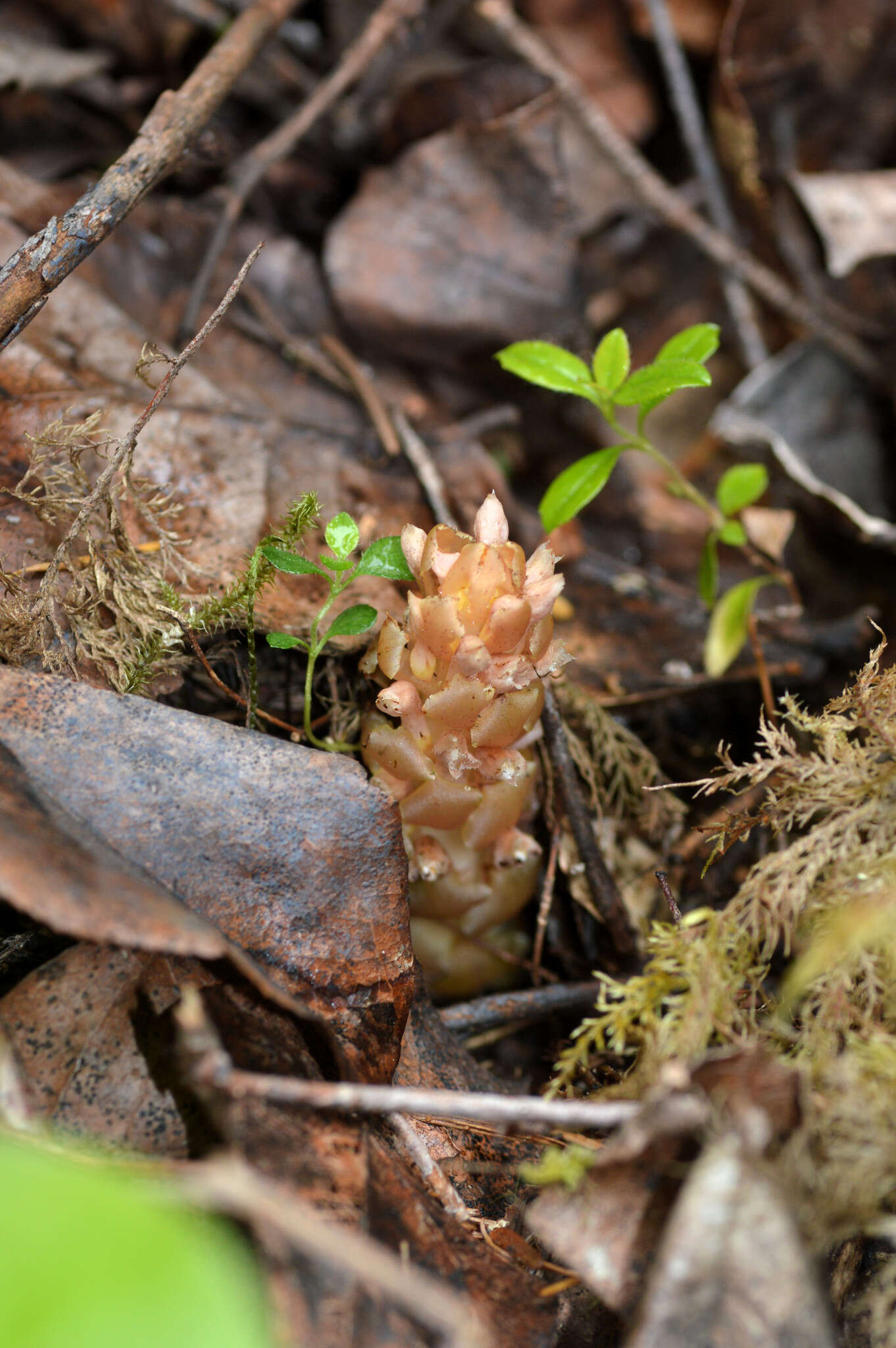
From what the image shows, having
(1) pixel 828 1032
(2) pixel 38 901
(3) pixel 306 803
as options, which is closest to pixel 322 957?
(3) pixel 306 803

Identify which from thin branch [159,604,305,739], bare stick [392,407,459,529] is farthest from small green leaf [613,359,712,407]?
thin branch [159,604,305,739]

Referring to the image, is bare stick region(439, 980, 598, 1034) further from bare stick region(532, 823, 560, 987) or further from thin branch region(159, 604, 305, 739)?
thin branch region(159, 604, 305, 739)

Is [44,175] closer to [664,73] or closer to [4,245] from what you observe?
[4,245]

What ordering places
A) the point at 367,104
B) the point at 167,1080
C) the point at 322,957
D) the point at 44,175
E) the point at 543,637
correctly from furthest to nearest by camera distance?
the point at 367,104 < the point at 44,175 < the point at 543,637 < the point at 322,957 < the point at 167,1080

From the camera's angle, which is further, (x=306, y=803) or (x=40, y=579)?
(x=40, y=579)

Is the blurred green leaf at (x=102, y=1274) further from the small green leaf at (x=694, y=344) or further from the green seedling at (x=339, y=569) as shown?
the small green leaf at (x=694, y=344)

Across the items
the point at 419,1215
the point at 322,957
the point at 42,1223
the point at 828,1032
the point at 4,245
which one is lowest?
the point at 828,1032

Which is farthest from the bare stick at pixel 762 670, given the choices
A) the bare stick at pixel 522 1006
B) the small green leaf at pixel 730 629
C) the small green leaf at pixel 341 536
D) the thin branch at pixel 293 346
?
the thin branch at pixel 293 346

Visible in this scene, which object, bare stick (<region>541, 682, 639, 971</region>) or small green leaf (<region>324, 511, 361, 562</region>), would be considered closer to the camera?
small green leaf (<region>324, 511, 361, 562</region>)
